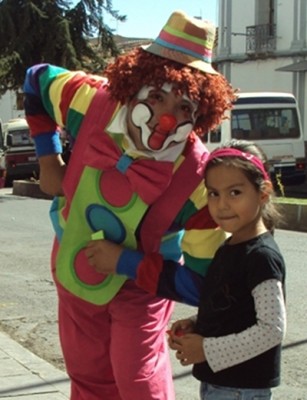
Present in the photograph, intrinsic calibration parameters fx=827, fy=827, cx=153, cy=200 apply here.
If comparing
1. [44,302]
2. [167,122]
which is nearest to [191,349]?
[167,122]

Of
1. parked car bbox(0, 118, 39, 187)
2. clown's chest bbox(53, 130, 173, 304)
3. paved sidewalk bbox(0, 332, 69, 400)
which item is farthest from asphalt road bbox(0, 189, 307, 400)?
parked car bbox(0, 118, 39, 187)

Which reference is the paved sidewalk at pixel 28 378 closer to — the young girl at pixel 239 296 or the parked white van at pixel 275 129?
the young girl at pixel 239 296

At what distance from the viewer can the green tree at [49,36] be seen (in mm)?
20672

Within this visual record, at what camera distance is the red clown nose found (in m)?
2.84

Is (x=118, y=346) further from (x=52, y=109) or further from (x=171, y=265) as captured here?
(x=52, y=109)

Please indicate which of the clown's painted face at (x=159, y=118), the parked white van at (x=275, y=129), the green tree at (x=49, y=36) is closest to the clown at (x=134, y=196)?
the clown's painted face at (x=159, y=118)

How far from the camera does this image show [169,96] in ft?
9.49

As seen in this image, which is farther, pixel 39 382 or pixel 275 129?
pixel 275 129

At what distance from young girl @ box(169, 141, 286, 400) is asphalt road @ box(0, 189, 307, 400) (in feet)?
6.87

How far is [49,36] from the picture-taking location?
2097 centimetres

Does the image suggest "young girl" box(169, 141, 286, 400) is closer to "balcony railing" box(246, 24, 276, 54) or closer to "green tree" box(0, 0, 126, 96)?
"green tree" box(0, 0, 126, 96)

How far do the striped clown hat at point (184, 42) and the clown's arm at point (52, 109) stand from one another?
12.9 inches

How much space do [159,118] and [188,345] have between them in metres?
0.83

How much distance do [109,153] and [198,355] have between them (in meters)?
0.86
